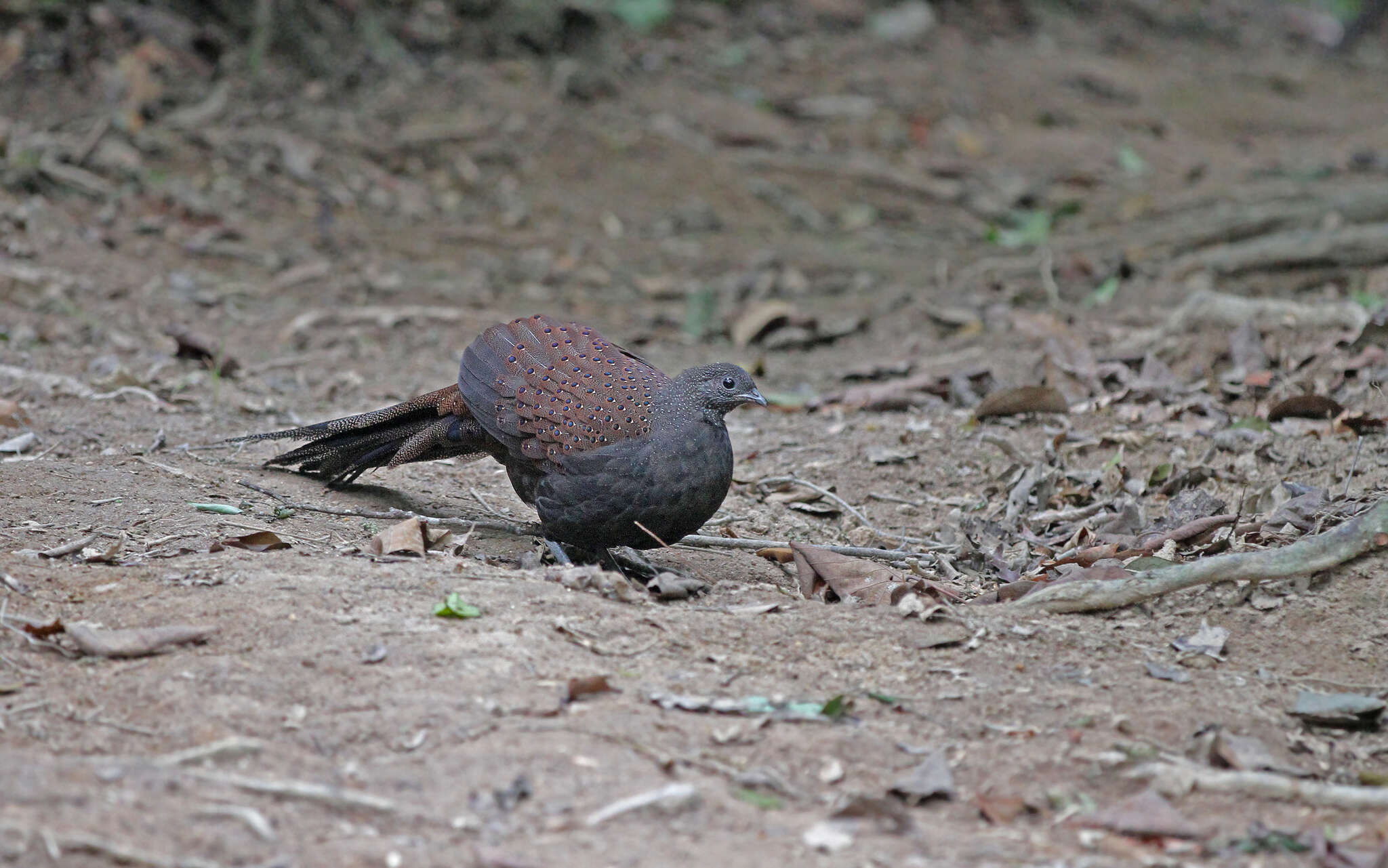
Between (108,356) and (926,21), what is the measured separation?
987 centimetres

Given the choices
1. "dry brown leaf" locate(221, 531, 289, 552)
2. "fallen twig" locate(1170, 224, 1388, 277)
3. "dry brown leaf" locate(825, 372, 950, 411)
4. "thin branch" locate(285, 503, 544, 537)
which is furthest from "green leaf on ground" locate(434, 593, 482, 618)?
"fallen twig" locate(1170, 224, 1388, 277)

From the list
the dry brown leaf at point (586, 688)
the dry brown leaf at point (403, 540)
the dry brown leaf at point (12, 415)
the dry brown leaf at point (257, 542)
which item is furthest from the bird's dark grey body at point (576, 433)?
the dry brown leaf at point (12, 415)

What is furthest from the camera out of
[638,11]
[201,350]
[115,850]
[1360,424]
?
[638,11]

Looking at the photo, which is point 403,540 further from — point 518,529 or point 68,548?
point 68,548

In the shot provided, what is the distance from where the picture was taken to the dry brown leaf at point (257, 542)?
161 inches

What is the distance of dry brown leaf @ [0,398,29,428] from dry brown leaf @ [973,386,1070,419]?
4246 mm

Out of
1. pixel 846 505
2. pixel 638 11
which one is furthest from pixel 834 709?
pixel 638 11

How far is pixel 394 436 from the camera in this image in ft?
16.5

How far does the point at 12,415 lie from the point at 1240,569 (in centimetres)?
485

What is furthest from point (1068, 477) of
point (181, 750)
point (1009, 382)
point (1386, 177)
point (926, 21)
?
point (926, 21)

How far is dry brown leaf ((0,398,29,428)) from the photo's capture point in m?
5.56

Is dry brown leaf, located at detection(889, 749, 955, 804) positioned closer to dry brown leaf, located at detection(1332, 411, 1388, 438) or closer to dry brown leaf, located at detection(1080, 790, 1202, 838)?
dry brown leaf, located at detection(1080, 790, 1202, 838)

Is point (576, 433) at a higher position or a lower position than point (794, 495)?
higher

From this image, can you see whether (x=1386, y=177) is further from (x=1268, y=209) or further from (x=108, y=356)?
(x=108, y=356)
